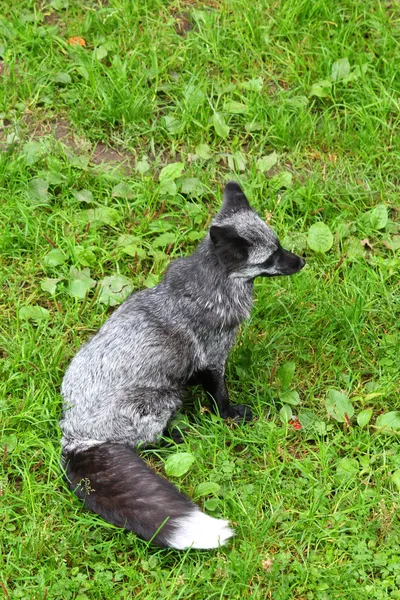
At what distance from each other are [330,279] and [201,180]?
1.34 metres

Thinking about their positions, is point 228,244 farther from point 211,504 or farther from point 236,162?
point 236,162

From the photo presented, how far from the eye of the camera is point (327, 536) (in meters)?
4.70

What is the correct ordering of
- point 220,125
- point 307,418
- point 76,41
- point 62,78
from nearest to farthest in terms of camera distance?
point 307,418 → point 220,125 → point 62,78 → point 76,41

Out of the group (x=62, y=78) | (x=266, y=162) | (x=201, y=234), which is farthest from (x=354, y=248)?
(x=62, y=78)

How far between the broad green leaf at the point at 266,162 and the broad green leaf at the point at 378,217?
888 mm

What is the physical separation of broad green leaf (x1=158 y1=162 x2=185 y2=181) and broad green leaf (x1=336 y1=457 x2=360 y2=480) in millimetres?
2591

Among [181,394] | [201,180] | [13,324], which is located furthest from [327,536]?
[201,180]

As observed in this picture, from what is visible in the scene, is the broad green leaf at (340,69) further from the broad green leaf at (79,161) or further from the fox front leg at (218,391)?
the fox front leg at (218,391)

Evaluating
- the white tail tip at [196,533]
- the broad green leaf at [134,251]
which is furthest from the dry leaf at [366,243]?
the white tail tip at [196,533]

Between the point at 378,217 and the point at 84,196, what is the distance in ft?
7.38

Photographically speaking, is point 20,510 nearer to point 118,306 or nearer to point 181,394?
point 181,394

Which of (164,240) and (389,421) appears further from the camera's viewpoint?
(164,240)

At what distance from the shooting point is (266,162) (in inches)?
257

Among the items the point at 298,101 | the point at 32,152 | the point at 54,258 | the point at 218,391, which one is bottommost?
the point at 218,391
